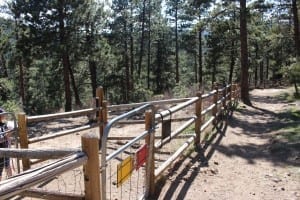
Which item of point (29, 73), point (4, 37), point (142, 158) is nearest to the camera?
point (142, 158)

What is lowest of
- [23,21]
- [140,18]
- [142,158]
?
[142,158]

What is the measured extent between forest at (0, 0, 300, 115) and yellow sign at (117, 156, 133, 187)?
12.3m

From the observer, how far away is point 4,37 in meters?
28.5

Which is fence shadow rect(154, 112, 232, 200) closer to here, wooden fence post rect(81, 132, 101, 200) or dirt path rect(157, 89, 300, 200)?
dirt path rect(157, 89, 300, 200)

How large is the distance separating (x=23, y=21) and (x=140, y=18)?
73.5ft

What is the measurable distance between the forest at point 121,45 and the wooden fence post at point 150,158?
10993 millimetres

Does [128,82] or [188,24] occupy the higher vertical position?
[188,24]

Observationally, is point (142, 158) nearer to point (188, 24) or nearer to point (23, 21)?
point (23, 21)

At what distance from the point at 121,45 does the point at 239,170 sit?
1478 inches

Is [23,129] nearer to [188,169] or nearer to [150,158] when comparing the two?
[150,158]

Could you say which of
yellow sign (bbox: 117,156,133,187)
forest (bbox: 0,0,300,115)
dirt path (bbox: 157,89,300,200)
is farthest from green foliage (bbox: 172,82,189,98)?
yellow sign (bbox: 117,156,133,187)

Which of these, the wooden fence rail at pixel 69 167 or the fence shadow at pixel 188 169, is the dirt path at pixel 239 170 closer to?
the fence shadow at pixel 188 169

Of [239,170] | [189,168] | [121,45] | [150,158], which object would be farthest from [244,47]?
[121,45]

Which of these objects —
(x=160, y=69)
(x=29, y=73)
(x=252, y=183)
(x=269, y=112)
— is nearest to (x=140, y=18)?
(x=160, y=69)
